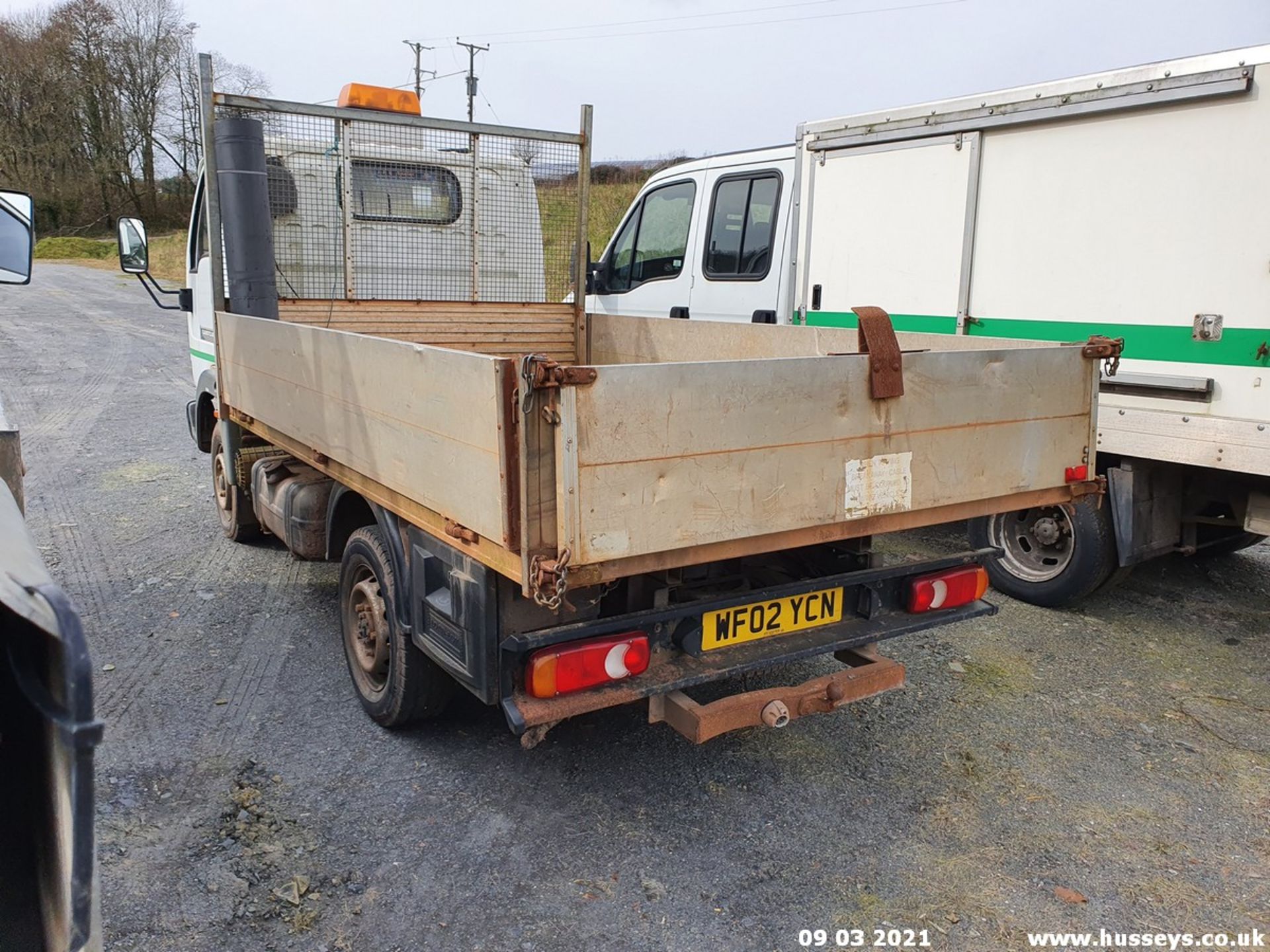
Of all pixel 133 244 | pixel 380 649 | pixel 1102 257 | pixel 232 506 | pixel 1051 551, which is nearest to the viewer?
pixel 380 649

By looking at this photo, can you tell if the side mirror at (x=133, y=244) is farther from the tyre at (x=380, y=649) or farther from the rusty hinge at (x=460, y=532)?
the rusty hinge at (x=460, y=532)

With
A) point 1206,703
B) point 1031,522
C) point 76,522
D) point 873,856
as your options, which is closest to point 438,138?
point 76,522

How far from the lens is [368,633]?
3.62 metres

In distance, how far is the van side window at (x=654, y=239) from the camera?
741 cm

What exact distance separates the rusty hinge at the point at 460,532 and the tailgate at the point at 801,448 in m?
0.39

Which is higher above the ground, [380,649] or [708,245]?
[708,245]

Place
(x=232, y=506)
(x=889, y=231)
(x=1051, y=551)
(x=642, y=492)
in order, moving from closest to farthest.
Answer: (x=642, y=492) → (x=1051, y=551) → (x=889, y=231) → (x=232, y=506)

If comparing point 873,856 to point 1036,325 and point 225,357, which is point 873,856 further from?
point 225,357

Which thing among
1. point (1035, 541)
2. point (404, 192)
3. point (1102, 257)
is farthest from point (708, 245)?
point (1035, 541)

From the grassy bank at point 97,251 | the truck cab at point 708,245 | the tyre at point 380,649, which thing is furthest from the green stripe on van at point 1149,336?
the grassy bank at point 97,251

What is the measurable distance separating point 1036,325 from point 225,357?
4.23m

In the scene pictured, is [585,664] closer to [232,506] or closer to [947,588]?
[947,588]

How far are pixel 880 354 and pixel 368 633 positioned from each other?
7.16ft

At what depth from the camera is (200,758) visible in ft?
11.0
